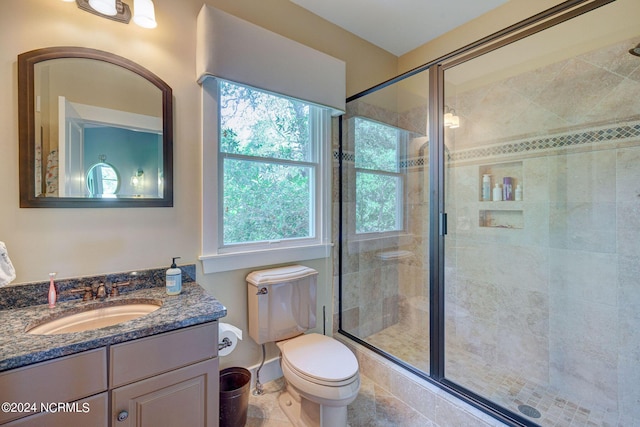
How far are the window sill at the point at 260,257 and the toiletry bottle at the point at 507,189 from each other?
52.3 inches

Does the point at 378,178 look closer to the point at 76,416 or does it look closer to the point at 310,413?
the point at 310,413

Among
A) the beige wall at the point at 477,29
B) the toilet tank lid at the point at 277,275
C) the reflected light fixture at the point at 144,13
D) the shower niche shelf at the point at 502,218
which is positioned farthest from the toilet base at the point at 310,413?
the beige wall at the point at 477,29

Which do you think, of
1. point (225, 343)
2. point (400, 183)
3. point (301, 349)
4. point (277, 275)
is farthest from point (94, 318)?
point (400, 183)

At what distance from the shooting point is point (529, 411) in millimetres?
1598

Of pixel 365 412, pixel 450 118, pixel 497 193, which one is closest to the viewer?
pixel 365 412

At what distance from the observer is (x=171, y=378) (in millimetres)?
1092

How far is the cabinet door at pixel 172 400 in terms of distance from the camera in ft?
3.30

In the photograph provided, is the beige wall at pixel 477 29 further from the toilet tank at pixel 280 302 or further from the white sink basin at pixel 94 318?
the white sink basin at pixel 94 318

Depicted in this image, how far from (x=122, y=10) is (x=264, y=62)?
2.36 ft

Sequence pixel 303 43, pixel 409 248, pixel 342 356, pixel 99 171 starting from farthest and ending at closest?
pixel 409 248
pixel 303 43
pixel 342 356
pixel 99 171

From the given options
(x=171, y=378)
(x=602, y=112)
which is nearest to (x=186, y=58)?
(x=171, y=378)

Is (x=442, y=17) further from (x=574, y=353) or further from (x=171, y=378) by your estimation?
(x=171, y=378)

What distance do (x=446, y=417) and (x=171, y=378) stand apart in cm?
145

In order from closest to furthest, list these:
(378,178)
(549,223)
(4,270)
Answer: (4,270)
(549,223)
(378,178)
